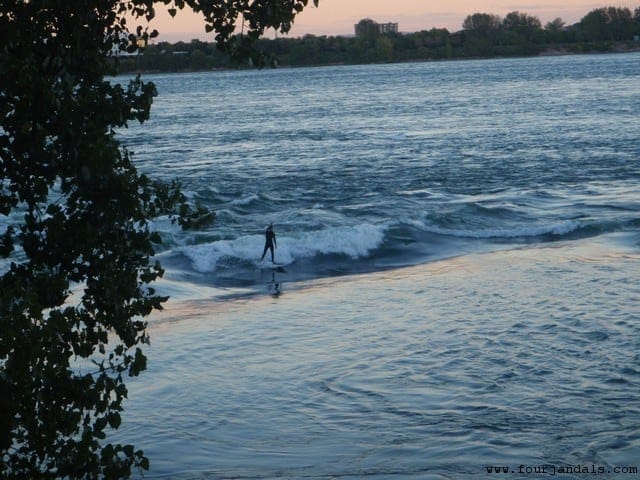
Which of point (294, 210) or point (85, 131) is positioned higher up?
point (85, 131)

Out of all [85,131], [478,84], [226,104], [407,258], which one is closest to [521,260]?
[407,258]

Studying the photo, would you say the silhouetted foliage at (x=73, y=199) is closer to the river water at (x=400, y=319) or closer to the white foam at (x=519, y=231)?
the river water at (x=400, y=319)

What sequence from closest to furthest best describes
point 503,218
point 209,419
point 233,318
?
point 209,419 → point 233,318 → point 503,218

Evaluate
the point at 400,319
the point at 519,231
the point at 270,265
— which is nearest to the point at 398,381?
the point at 400,319

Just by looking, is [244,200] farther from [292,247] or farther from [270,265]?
[270,265]

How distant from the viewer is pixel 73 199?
770 centimetres

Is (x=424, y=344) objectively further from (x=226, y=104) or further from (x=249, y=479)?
(x=226, y=104)

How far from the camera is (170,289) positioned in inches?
930

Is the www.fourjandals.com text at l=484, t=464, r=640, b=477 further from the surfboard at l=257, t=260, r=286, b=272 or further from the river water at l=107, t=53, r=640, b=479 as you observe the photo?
the surfboard at l=257, t=260, r=286, b=272

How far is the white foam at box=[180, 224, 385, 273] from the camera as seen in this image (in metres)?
27.7

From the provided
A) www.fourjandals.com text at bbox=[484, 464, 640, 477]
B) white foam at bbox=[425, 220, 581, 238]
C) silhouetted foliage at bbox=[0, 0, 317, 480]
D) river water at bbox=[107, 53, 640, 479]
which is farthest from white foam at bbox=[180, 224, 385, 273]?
silhouetted foliage at bbox=[0, 0, 317, 480]

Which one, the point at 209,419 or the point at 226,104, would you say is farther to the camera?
the point at 226,104

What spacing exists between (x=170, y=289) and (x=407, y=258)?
7.12m

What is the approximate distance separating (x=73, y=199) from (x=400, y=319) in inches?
488
